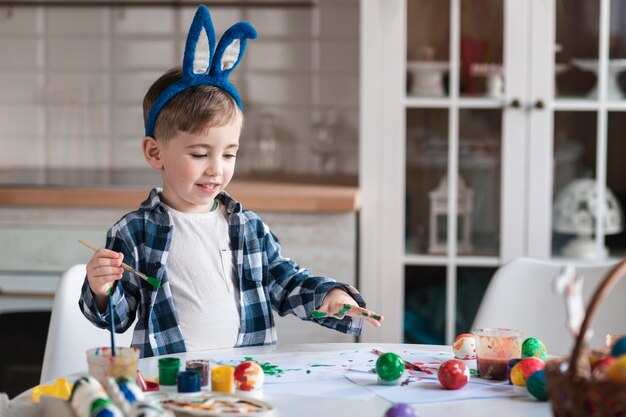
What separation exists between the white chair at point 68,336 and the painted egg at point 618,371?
105cm

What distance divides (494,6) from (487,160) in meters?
0.45

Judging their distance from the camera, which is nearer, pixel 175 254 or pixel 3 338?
pixel 175 254

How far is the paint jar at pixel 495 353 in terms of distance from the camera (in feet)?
4.51

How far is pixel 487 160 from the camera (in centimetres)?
290

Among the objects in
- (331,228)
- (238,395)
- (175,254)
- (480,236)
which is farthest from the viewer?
(480,236)

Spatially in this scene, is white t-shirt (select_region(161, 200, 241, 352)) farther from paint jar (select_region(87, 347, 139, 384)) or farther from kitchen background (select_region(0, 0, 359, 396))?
kitchen background (select_region(0, 0, 359, 396))

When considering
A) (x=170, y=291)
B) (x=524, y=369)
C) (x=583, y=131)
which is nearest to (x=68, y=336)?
(x=170, y=291)

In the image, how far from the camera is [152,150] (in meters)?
1.70

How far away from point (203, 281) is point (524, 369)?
0.60m

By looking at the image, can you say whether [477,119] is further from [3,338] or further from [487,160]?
[3,338]

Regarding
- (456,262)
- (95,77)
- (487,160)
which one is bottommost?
(456,262)

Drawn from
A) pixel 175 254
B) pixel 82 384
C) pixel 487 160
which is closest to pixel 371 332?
pixel 487 160

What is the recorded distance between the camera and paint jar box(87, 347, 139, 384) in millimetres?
1191

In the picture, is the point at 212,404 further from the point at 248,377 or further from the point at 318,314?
the point at 318,314
